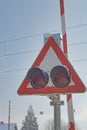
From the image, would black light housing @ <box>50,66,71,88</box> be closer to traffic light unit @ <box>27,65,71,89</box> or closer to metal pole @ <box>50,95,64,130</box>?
traffic light unit @ <box>27,65,71,89</box>

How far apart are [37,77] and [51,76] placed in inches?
5.5

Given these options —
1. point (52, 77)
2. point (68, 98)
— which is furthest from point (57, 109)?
point (52, 77)

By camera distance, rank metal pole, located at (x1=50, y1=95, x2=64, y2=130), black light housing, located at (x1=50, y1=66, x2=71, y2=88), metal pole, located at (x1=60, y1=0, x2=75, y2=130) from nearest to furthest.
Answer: black light housing, located at (x1=50, y1=66, x2=71, y2=88)
metal pole, located at (x1=50, y1=95, x2=64, y2=130)
metal pole, located at (x1=60, y1=0, x2=75, y2=130)

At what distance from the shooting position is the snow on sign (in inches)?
130

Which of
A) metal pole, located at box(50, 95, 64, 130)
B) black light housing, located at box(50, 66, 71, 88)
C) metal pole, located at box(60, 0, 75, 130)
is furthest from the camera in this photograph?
metal pole, located at box(60, 0, 75, 130)

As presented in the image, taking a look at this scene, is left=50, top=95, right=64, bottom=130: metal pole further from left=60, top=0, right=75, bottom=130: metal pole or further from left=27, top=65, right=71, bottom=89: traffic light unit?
left=27, top=65, right=71, bottom=89: traffic light unit

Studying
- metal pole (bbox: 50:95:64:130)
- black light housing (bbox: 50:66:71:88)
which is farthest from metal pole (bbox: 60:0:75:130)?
black light housing (bbox: 50:66:71:88)

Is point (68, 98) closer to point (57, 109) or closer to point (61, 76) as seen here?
point (57, 109)

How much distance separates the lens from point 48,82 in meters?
3.39

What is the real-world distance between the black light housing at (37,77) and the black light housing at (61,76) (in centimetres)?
8

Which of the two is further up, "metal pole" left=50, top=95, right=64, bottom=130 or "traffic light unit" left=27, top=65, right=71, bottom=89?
"traffic light unit" left=27, top=65, right=71, bottom=89

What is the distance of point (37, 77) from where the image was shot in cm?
336

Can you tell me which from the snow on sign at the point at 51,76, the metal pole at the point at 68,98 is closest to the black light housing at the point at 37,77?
the snow on sign at the point at 51,76

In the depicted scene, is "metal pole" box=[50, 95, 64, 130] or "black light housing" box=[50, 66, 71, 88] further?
"metal pole" box=[50, 95, 64, 130]
